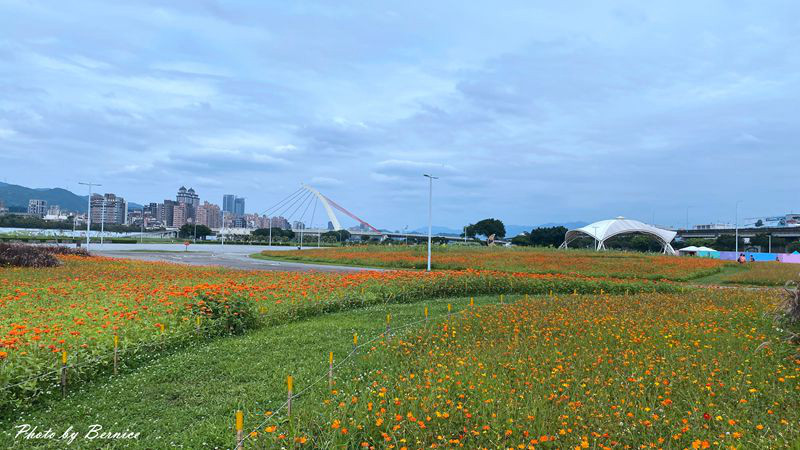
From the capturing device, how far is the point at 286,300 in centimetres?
1073

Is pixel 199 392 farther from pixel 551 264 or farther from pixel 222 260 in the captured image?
pixel 222 260

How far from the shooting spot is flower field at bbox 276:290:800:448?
4250 mm

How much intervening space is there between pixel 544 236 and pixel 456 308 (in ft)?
273

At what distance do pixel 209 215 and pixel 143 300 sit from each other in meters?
192

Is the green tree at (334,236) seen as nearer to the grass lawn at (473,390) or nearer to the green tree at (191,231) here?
the green tree at (191,231)

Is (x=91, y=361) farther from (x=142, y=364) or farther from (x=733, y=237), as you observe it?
(x=733, y=237)

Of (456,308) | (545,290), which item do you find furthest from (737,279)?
(456,308)

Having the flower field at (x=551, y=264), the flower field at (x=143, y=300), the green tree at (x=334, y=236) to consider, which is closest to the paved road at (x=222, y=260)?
the flower field at (x=551, y=264)

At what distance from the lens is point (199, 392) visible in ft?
18.8

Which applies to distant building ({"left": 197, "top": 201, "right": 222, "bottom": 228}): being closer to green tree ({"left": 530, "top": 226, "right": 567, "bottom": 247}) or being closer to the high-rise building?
the high-rise building

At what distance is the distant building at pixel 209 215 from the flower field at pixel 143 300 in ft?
584

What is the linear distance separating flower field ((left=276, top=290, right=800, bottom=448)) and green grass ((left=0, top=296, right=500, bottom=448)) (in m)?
0.64

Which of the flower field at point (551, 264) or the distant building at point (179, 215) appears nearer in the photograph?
the flower field at point (551, 264)

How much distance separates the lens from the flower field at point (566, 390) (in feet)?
13.9
